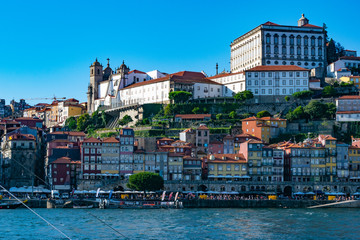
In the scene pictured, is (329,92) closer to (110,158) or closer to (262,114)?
(262,114)

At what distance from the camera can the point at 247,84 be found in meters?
105

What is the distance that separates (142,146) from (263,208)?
23075 millimetres

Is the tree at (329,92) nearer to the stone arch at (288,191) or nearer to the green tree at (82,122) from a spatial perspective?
the stone arch at (288,191)

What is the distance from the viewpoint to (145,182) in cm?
7375

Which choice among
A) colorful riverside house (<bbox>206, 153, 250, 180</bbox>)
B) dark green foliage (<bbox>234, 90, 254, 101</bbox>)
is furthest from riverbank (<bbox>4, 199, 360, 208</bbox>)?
dark green foliage (<bbox>234, 90, 254, 101</bbox>)

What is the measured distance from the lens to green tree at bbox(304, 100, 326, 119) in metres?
95.9

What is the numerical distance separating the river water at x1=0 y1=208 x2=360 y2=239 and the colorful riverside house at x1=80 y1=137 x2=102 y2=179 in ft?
37.7

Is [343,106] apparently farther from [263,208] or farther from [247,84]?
[263,208]

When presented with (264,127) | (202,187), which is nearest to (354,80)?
(264,127)

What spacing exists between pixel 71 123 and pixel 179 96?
24.7 m

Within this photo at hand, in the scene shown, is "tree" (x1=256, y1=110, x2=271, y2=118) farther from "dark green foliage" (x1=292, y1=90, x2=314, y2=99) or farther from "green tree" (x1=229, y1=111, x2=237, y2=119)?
"dark green foliage" (x1=292, y1=90, x2=314, y2=99)

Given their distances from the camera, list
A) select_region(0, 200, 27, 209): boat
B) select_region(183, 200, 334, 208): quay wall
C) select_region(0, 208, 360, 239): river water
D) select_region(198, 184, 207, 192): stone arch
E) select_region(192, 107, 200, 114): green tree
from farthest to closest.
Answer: select_region(192, 107, 200, 114): green tree < select_region(198, 184, 207, 192): stone arch < select_region(183, 200, 334, 208): quay wall < select_region(0, 200, 27, 209): boat < select_region(0, 208, 360, 239): river water

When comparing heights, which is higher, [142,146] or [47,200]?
[142,146]

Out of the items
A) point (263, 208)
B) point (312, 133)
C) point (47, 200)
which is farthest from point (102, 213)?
point (312, 133)
